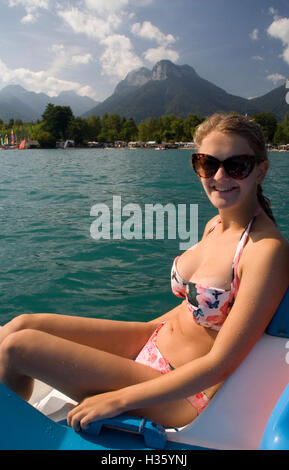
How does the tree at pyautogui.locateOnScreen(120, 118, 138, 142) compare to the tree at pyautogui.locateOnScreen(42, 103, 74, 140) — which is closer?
the tree at pyautogui.locateOnScreen(42, 103, 74, 140)

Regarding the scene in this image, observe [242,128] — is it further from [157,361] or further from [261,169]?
[157,361]

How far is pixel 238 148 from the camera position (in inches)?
75.7

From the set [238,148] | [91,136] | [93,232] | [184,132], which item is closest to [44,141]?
[91,136]

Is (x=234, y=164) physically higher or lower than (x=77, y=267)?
higher

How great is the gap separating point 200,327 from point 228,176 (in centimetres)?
79

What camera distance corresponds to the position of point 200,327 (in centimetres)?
202

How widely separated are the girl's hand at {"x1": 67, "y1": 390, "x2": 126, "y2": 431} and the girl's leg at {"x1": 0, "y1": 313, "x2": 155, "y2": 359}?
1.91 feet

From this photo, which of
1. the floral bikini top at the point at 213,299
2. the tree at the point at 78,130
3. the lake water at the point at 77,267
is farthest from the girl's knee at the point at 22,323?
the tree at the point at 78,130

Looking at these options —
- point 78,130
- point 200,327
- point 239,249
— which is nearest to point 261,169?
point 239,249

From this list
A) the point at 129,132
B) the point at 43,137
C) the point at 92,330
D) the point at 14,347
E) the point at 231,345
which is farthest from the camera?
the point at 129,132

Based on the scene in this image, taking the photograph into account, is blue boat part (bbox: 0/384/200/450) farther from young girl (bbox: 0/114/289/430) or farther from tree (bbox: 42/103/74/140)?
tree (bbox: 42/103/74/140)

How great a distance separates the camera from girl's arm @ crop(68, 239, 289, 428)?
1.64m

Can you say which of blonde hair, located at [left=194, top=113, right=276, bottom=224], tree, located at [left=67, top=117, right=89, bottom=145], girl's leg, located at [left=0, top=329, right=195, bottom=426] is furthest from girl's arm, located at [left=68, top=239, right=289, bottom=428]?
tree, located at [left=67, top=117, right=89, bottom=145]

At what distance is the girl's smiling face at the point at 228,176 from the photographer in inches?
76.0
